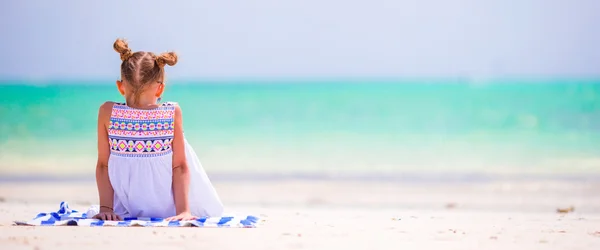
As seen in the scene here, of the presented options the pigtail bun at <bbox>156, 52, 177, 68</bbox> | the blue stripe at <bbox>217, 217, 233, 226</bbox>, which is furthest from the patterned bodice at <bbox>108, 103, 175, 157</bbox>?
the blue stripe at <bbox>217, 217, 233, 226</bbox>

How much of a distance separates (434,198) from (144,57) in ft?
12.8

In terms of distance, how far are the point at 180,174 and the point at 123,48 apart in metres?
0.70

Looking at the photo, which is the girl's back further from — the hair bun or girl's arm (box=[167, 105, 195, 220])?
the hair bun

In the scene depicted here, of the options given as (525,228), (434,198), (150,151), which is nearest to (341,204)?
(434,198)

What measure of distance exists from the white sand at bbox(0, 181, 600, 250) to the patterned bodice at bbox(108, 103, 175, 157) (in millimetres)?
419

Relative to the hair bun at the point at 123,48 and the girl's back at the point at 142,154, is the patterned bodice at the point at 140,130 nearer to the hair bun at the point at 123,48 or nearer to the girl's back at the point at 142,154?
the girl's back at the point at 142,154

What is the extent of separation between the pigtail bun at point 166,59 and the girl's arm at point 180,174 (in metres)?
0.23

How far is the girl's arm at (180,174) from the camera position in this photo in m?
4.03

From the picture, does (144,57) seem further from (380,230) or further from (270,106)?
(270,106)

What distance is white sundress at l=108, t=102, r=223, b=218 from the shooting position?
3996 millimetres

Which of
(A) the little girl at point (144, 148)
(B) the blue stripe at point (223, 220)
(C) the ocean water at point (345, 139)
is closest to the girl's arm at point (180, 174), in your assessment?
(A) the little girl at point (144, 148)

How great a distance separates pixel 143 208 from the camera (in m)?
4.14

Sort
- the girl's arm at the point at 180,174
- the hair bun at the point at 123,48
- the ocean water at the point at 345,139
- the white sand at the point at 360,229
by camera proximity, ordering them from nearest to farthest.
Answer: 1. the white sand at the point at 360,229
2. the hair bun at the point at 123,48
3. the girl's arm at the point at 180,174
4. the ocean water at the point at 345,139

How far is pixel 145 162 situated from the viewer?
13.3ft
